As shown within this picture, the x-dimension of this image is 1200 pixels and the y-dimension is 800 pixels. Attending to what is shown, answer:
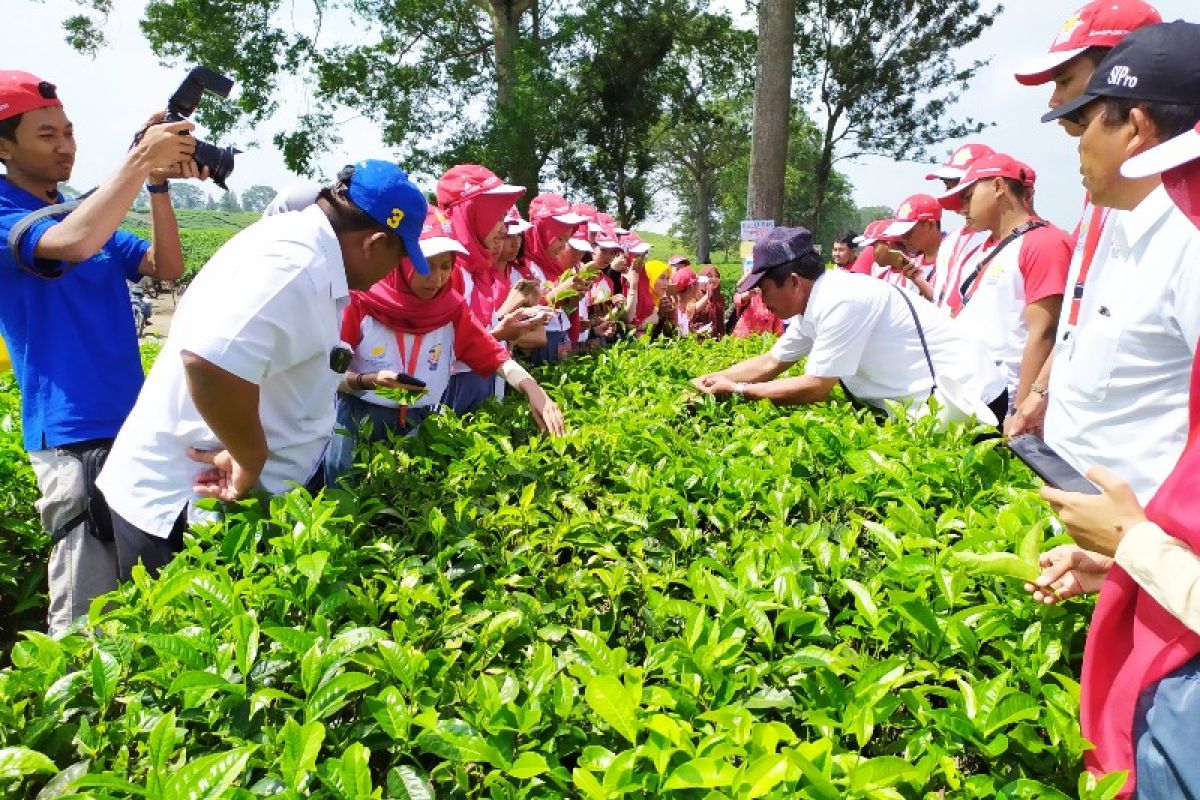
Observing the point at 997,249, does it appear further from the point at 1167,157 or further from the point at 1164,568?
the point at 1164,568

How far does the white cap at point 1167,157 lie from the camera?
1444 millimetres

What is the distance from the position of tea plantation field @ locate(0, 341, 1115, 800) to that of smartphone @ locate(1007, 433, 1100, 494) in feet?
0.61

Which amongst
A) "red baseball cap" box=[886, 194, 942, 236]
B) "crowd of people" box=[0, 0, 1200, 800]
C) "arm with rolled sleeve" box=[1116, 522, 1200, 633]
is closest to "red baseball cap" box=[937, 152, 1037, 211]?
"crowd of people" box=[0, 0, 1200, 800]

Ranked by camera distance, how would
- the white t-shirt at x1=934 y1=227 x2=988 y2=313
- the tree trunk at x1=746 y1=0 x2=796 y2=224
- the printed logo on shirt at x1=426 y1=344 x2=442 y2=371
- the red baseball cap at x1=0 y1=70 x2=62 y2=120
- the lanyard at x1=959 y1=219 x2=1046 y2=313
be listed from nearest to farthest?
the red baseball cap at x1=0 y1=70 x2=62 y2=120, the printed logo on shirt at x1=426 y1=344 x2=442 y2=371, the lanyard at x1=959 y1=219 x2=1046 y2=313, the white t-shirt at x1=934 y1=227 x2=988 y2=313, the tree trunk at x1=746 y1=0 x2=796 y2=224

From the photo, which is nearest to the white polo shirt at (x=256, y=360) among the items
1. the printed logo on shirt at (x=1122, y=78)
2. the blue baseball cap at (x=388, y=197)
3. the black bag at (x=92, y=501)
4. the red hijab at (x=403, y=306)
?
the blue baseball cap at (x=388, y=197)

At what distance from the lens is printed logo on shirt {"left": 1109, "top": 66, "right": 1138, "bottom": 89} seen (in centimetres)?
186

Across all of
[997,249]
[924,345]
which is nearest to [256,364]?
[924,345]

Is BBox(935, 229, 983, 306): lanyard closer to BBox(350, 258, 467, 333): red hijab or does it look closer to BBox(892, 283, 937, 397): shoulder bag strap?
BBox(892, 283, 937, 397): shoulder bag strap

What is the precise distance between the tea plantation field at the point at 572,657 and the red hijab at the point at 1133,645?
0.05 meters

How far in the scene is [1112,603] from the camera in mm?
1479

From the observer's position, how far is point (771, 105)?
1104 cm

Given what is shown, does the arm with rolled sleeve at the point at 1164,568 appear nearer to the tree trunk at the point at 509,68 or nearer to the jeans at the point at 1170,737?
the jeans at the point at 1170,737

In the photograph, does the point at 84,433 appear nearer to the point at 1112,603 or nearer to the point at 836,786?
the point at 836,786

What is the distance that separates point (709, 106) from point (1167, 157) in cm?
2943
